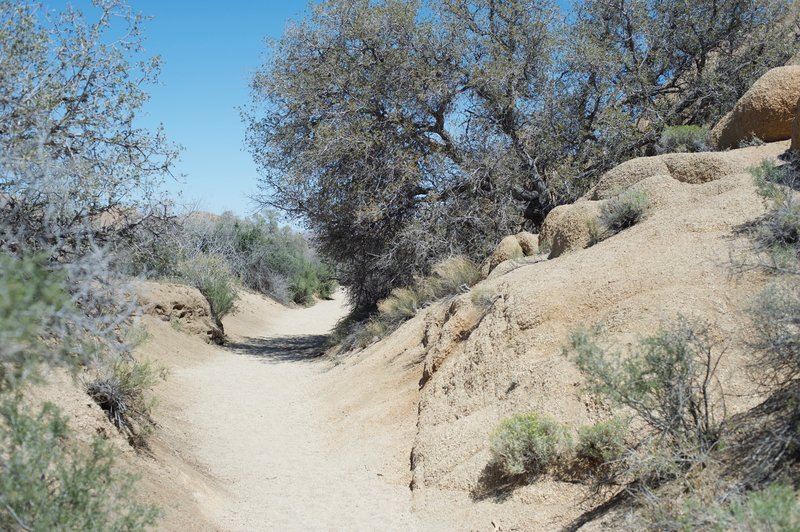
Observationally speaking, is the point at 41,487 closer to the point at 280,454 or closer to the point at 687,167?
the point at 280,454

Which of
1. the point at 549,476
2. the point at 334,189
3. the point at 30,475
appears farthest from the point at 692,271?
the point at 334,189

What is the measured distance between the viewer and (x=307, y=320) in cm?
3131

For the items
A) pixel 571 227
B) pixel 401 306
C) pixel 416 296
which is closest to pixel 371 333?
pixel 401 306

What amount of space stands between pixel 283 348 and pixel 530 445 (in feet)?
51.7

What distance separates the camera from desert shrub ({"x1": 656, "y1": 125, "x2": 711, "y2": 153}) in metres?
12.3

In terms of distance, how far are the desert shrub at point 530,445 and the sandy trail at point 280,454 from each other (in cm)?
100

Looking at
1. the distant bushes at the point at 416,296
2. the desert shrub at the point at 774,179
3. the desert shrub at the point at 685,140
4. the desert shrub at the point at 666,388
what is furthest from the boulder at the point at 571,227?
the desert shrub at the point at 666,388

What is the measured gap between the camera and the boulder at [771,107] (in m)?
10.2

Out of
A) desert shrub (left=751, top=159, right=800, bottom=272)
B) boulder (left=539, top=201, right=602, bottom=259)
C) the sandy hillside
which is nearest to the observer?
desert shrub (left=751, top=159, right=800, bottom=272)

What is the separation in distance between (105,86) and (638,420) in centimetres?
658

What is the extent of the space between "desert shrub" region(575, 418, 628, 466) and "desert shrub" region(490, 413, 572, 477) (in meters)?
0.16

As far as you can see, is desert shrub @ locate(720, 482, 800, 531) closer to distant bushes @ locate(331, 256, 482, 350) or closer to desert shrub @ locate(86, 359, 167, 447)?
desert shrub @ locate(86, 359, 167, 447)

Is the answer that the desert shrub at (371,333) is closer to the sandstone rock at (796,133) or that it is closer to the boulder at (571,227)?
the boulder at (571,227)

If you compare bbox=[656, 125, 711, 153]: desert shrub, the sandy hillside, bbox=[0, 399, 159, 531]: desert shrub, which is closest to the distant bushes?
the sandy hillside
